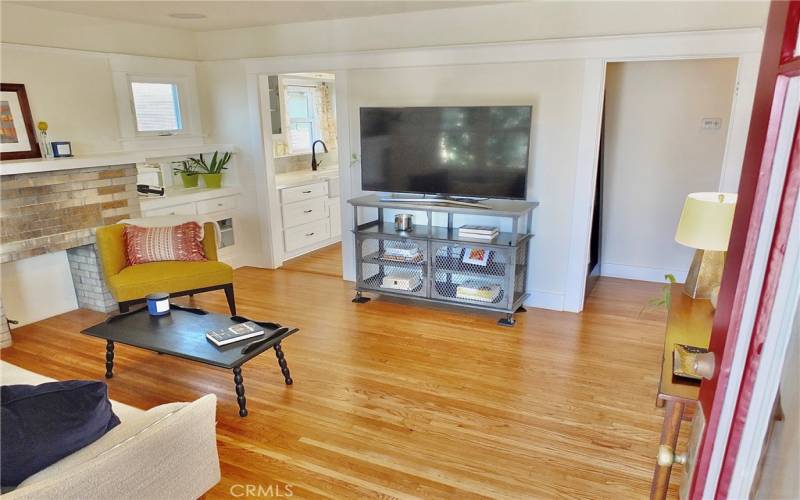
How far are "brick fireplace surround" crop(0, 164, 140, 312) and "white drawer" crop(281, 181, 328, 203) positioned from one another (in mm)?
1480

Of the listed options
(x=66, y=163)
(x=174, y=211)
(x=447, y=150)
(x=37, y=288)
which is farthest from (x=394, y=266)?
(x=37, y=288)

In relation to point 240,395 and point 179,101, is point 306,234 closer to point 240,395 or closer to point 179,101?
point 179,101

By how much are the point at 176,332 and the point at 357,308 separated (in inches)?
64.7

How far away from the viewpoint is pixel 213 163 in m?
5.04

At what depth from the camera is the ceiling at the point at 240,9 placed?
3.66 m

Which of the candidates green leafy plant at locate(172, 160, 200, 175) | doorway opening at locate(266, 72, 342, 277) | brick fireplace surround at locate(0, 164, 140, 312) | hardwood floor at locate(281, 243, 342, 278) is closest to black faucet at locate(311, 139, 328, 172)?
doorway opening at locate(266, 72, 342, 277)

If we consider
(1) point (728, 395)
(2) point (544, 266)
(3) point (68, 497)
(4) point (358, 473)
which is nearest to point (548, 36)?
(2) point (544, 266)

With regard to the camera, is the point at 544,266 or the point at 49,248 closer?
the point at 49,248

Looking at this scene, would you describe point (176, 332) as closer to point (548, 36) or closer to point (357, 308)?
point (357, 308)

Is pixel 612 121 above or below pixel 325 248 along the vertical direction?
above

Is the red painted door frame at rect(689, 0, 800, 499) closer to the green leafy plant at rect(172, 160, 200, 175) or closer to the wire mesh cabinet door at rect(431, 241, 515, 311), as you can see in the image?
the wire mesh cabinet door at rect(431, 241, 515, 311)

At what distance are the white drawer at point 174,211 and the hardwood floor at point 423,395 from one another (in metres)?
0.97

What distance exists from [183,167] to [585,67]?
387 centimetres

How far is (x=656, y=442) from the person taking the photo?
2.40 metres
